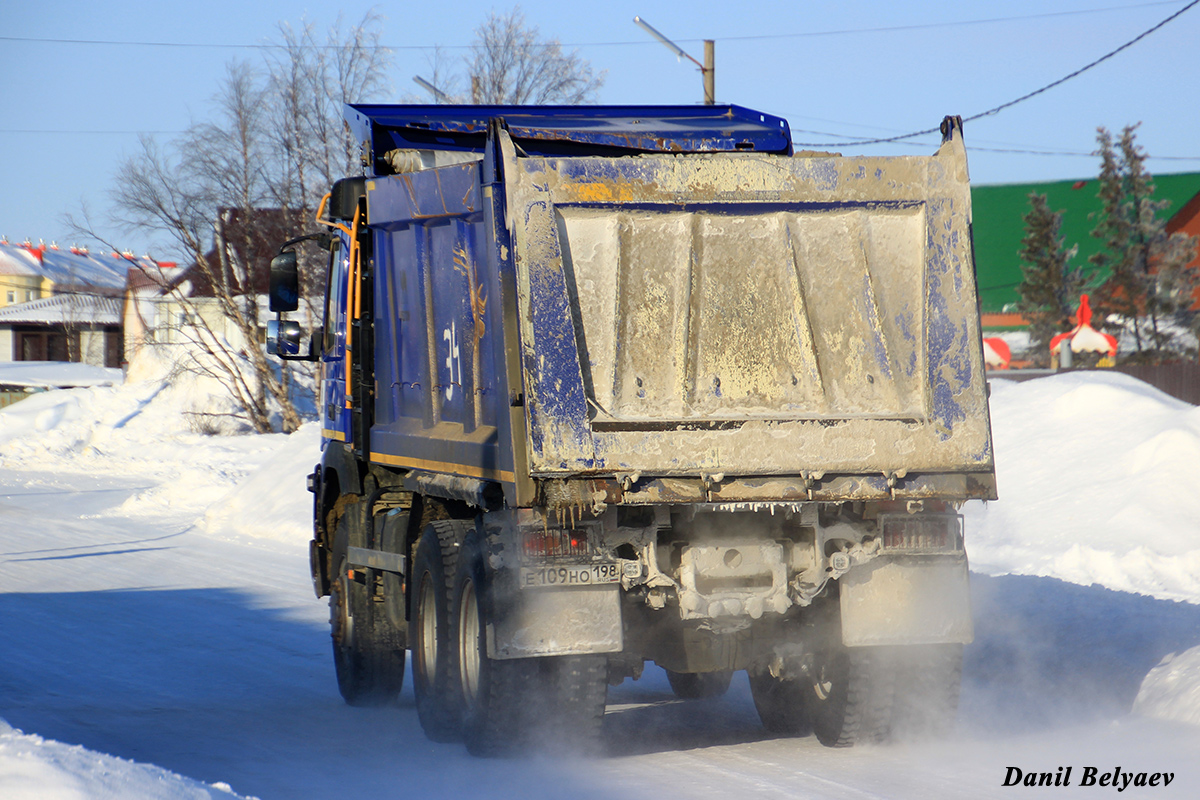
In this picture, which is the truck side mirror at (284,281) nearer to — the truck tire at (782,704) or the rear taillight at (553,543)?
the rear taillight at (553,543)

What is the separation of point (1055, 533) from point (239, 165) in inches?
1141

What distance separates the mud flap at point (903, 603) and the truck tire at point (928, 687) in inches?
8.1

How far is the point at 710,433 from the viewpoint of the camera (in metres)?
5.97

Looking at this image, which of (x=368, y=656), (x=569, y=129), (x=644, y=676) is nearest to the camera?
(x=569, y=129)

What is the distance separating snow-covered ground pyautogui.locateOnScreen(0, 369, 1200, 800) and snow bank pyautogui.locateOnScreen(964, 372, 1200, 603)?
4 centimetres

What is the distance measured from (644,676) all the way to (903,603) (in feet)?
11.0

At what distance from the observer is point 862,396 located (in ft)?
20.2

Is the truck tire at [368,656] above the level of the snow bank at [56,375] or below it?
below

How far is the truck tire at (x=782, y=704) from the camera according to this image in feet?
23.0

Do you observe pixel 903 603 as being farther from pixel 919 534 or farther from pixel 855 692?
pixel 855 692

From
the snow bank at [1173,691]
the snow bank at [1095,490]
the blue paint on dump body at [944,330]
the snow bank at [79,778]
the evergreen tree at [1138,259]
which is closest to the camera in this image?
the snow bank at [79,778]

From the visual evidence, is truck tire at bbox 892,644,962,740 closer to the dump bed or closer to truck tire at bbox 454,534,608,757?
the dump bed

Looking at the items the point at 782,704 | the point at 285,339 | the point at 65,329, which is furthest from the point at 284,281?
the point at 65,329

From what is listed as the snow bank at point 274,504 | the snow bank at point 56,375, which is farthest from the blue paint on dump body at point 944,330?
the snow bank at point 56,375
